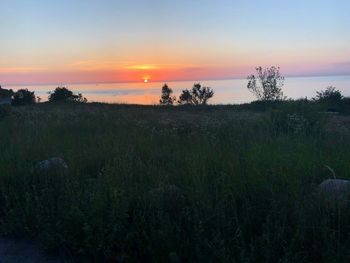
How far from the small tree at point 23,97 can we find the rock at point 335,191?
83.3ft

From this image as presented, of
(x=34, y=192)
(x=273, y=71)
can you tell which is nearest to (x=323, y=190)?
(x=34, y=192)

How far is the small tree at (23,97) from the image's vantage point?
92.7ft

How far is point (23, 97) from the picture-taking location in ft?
94.8

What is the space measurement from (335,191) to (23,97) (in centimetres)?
2681

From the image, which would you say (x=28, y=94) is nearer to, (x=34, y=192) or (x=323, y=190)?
(x=34, y=192)

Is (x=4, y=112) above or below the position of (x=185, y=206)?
above

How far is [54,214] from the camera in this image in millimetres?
5086

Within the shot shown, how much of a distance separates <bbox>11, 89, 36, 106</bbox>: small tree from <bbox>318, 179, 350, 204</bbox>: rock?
25386mm

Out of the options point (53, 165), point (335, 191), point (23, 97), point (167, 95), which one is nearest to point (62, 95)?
point (23, 97)

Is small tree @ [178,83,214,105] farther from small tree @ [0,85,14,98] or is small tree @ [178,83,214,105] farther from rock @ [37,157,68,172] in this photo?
rock @ [37,157,68,172]

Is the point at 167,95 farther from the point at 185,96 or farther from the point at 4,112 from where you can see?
the point at 4,112

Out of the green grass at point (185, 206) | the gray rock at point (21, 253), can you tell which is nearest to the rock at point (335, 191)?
the green grass at point (185, 206)

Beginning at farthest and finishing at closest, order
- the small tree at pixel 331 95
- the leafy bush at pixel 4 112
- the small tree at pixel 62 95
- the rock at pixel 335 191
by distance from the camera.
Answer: the small tree at pixel 62 95
the small tree at pixel 331 95
the leafy bush at pixel 4 112
the rock at pixel 335 191

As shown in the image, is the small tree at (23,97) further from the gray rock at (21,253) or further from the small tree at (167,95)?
the gray rock at (21,253)
